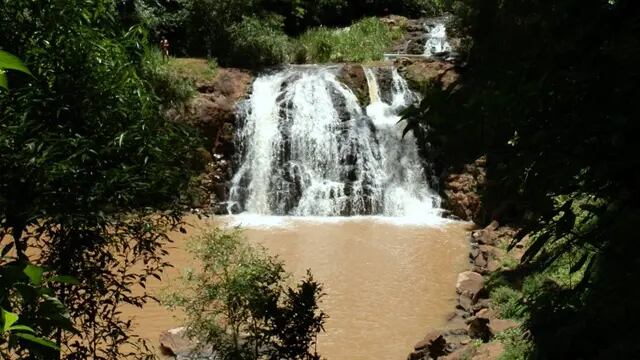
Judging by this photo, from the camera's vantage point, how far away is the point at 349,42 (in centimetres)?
2103

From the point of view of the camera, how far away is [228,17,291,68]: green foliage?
58.1 ft

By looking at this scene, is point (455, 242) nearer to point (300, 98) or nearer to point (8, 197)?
point (300, 98)

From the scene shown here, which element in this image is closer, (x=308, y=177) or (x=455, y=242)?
(x=455, y=242)

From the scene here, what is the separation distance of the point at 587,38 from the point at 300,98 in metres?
14.2

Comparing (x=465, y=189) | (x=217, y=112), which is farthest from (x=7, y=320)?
(x=217, y=112)

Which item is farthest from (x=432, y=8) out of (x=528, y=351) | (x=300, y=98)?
(x=528, y=351)

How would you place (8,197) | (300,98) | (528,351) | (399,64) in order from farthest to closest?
(399,64)
(300,98)
(528,351)
(8,197)

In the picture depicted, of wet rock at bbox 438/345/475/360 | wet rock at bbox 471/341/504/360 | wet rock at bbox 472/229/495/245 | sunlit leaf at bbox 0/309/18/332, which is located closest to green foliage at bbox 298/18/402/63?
wet rock at bbox 472/229/495/245

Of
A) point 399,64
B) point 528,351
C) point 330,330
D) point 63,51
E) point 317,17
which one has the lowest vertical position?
point 330,330

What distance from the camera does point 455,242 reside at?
1148 cm

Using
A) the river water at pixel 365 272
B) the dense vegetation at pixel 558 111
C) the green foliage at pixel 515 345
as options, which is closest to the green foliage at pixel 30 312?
the dense vegetation at pixel 558 111

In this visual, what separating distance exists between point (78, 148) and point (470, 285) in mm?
6544

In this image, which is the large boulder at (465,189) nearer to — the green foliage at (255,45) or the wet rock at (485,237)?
the wet rock at (485,237)

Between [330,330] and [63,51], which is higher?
[63,51]
